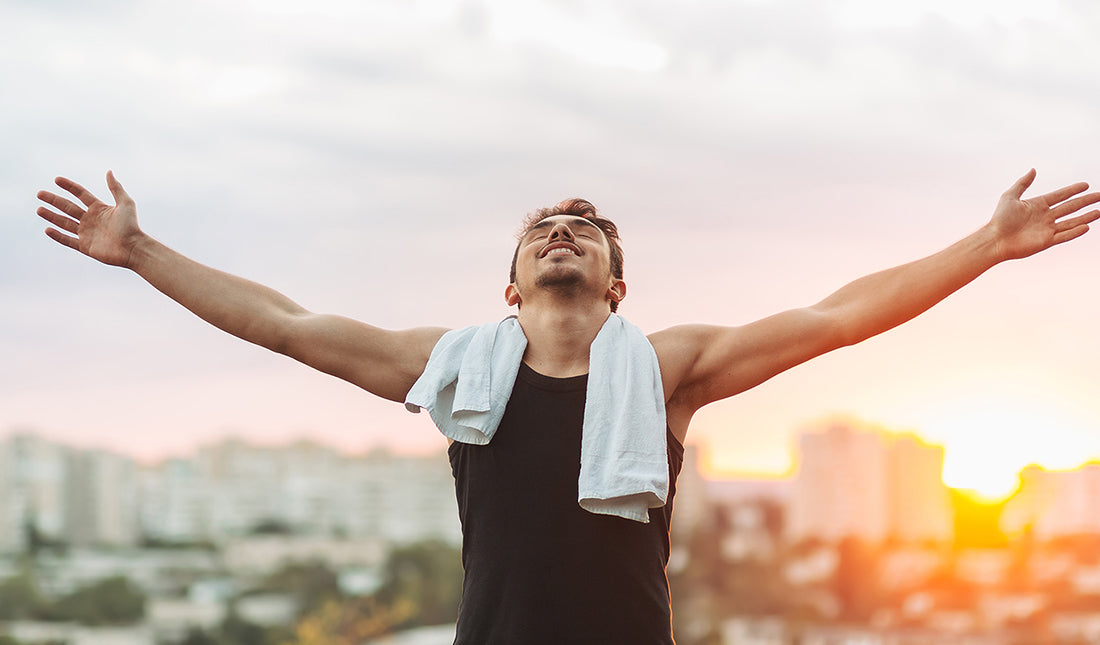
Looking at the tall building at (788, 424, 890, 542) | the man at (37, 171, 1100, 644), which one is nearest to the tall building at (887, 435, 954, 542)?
the tall building at (788, 424, 890, 542)

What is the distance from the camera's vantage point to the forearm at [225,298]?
340cm

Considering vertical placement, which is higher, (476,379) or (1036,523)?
(1036,523)

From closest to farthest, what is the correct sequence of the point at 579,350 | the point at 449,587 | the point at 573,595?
the point at 573,595 → the point at 579,350 → the point at 449,587

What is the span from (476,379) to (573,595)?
1.93ft

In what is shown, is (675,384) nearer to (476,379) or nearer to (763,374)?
(763,374)

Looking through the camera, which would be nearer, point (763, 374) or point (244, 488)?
point (763, 374)

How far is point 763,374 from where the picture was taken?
3.35m

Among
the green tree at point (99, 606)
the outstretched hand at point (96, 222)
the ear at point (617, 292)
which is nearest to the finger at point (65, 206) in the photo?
the outstretched hand at point (96, 222)

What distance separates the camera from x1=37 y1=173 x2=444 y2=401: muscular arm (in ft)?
11.1

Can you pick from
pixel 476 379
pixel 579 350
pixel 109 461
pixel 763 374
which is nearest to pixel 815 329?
pixel 763 374

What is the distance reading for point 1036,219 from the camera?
11.4ft

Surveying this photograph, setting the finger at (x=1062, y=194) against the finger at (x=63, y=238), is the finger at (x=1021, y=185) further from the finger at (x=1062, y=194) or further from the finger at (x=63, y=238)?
the finger at (x=63, y=238)

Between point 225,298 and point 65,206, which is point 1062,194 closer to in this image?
point 225,298

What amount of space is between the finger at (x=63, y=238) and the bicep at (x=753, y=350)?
1750 millimetres
